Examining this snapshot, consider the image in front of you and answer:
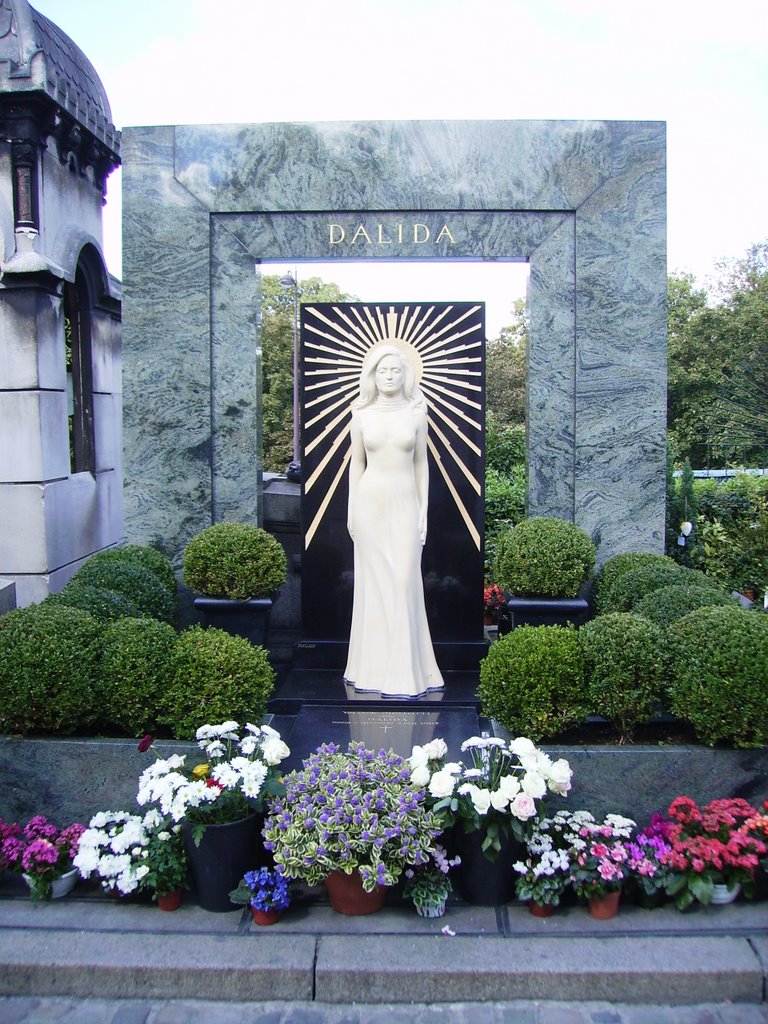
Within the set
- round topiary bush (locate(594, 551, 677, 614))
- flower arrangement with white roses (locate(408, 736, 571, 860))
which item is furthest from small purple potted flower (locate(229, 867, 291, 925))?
round topiary bush (locate(594, 551, 677, 614))

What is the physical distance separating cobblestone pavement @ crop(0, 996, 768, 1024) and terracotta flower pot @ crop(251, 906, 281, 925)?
16.1 inches

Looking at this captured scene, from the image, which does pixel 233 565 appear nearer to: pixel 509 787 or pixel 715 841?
pixel 509 787

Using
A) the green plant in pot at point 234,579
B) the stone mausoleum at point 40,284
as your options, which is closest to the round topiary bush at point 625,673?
the green plant in pot at point 234,579

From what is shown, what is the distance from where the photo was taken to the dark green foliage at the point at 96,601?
6293 millimetres

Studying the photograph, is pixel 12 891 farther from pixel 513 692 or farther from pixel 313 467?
pixel 313 467

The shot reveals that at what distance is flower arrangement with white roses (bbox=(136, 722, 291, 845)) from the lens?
14.8 ft

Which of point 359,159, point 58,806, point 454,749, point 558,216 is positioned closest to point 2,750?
point 58,806

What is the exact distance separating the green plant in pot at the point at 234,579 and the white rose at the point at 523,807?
375 cm

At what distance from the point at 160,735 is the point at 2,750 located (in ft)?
3.07

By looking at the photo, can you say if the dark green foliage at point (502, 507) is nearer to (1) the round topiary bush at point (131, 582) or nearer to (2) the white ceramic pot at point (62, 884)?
(1) the round topiary bush at point (131, 582)

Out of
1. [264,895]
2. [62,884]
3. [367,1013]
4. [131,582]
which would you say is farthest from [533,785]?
[131,582]

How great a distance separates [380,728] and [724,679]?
251cm

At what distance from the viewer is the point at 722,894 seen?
4574mm

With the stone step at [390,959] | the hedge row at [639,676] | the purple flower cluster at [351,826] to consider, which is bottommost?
the stone step at [390,959]
